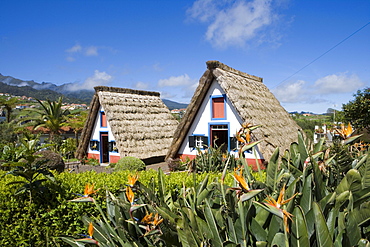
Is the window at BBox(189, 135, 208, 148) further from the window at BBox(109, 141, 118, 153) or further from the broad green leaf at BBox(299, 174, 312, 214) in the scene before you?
the broad green leaf at BBox(299, 174, 312, 214)

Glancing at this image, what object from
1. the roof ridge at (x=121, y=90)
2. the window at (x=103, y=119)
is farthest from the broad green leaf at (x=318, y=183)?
the window at (x=103, y=119)

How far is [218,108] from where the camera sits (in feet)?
36.3

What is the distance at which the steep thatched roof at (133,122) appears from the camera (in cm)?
1330

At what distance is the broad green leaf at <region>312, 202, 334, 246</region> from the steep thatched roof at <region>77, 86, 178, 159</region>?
11704 millimetres

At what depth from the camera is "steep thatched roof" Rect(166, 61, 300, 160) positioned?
9617 millimetres

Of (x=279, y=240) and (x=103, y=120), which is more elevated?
(x=103, y=120)

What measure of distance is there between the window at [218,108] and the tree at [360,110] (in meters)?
6.36

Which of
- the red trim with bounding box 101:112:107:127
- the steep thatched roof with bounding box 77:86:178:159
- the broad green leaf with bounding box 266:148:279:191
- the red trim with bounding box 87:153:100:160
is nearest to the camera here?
the broad green leaf with bounding box 266:148:279:191

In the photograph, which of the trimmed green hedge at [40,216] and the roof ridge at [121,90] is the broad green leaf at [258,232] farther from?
the roof ridge at [121,90]

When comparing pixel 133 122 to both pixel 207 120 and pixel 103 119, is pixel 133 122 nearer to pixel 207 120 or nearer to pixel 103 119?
pixel 103 119

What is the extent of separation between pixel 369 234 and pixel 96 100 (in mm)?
14109

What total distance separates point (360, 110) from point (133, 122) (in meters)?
10.8

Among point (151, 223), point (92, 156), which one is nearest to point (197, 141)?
point (92, 156)

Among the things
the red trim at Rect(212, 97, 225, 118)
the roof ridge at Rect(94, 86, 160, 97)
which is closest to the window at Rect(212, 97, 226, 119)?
the red trim at Rect(212, 97, 225, 118)
